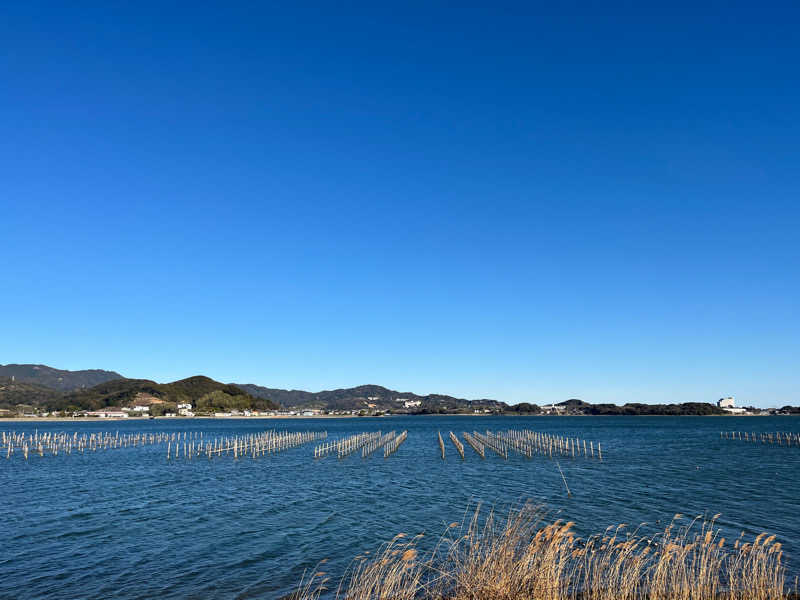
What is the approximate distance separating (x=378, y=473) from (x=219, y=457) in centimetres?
3027

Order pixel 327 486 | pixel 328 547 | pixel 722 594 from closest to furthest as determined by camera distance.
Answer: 1. pixel 722 594
2. pixel 328 547
3. pixel 327 486

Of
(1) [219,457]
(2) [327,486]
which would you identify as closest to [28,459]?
(1) [219,457]

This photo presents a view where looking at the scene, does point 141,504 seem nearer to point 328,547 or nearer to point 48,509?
point 48,509

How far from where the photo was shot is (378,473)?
169ft

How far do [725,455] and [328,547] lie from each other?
6759cm

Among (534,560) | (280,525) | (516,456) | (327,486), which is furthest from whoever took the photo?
(516,456)

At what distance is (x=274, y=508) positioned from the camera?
3275 cm

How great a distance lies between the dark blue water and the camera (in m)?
19.4

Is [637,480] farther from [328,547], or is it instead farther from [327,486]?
[328,547]

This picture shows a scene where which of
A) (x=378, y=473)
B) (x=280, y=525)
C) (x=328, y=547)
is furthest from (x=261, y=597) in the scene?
(x=378, y=473)

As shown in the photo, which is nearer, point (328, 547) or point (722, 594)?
point (722, 594)

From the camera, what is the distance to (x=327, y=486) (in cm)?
4269

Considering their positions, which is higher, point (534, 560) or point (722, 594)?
point (534, 560)

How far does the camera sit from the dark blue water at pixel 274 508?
19.4 m
